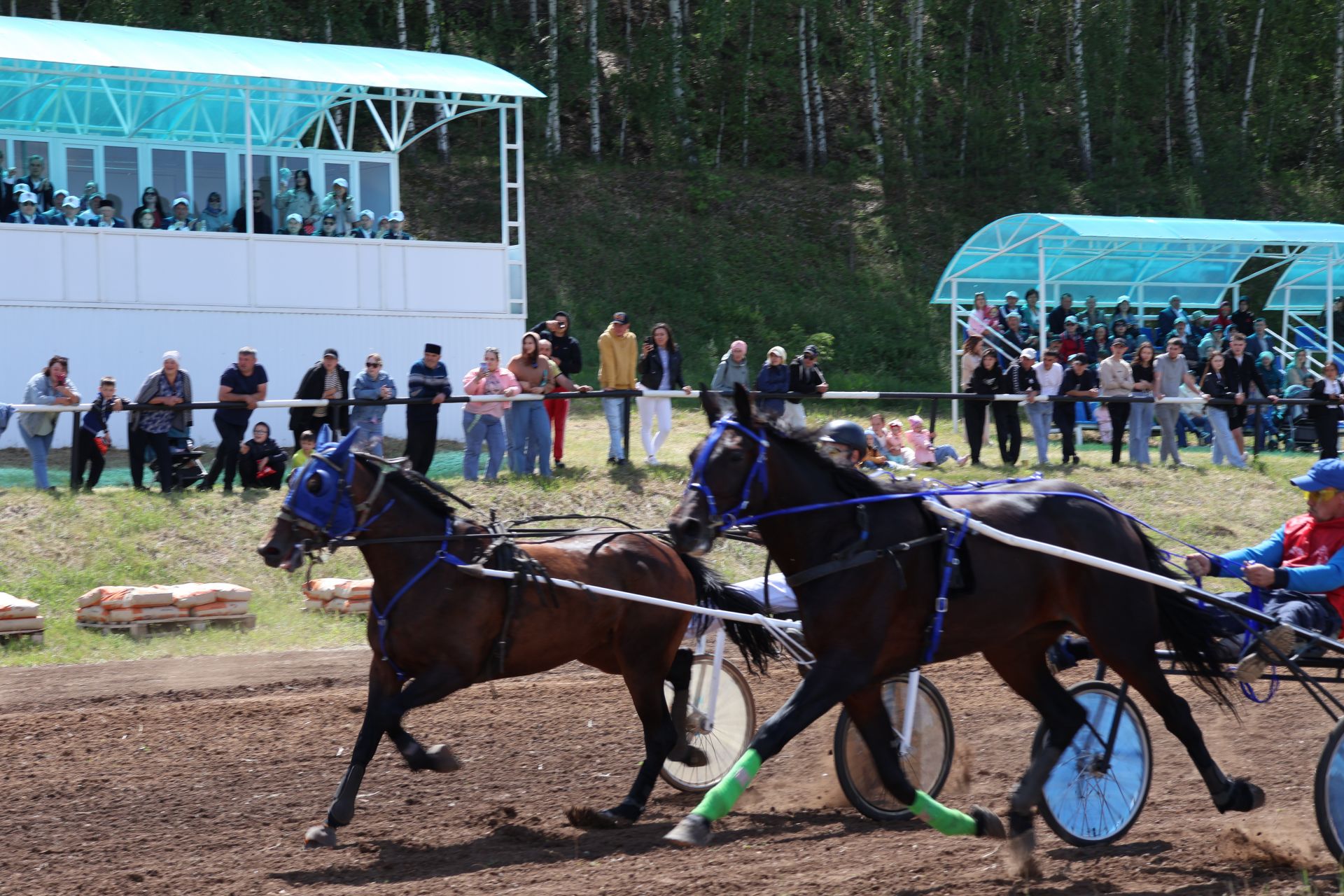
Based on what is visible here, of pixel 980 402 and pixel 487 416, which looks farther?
pixel 980 402

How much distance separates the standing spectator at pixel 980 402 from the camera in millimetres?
16188

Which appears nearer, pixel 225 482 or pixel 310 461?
pixel 310 461

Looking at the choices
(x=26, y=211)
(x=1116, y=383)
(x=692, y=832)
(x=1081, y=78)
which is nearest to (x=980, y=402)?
(x=1116, y=383)

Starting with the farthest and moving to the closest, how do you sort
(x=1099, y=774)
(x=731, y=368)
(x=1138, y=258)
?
(x=1138, y=258)
(x=731, y=368)
(x=1099, y=774)

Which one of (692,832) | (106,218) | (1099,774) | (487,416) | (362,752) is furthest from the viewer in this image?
(106,218)

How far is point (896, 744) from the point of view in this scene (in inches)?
254

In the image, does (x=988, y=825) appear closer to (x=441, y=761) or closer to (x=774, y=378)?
(x=441, y=761)

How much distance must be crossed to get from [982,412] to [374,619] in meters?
10.3

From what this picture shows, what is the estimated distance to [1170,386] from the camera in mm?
17688

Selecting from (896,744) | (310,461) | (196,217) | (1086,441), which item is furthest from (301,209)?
(896,744)

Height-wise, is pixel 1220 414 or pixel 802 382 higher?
pixel 802 382

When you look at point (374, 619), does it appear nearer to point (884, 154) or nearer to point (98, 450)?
point (98, 450)

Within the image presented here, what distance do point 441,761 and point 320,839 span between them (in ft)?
2.11

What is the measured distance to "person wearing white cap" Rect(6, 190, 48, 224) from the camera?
18.2 meters
